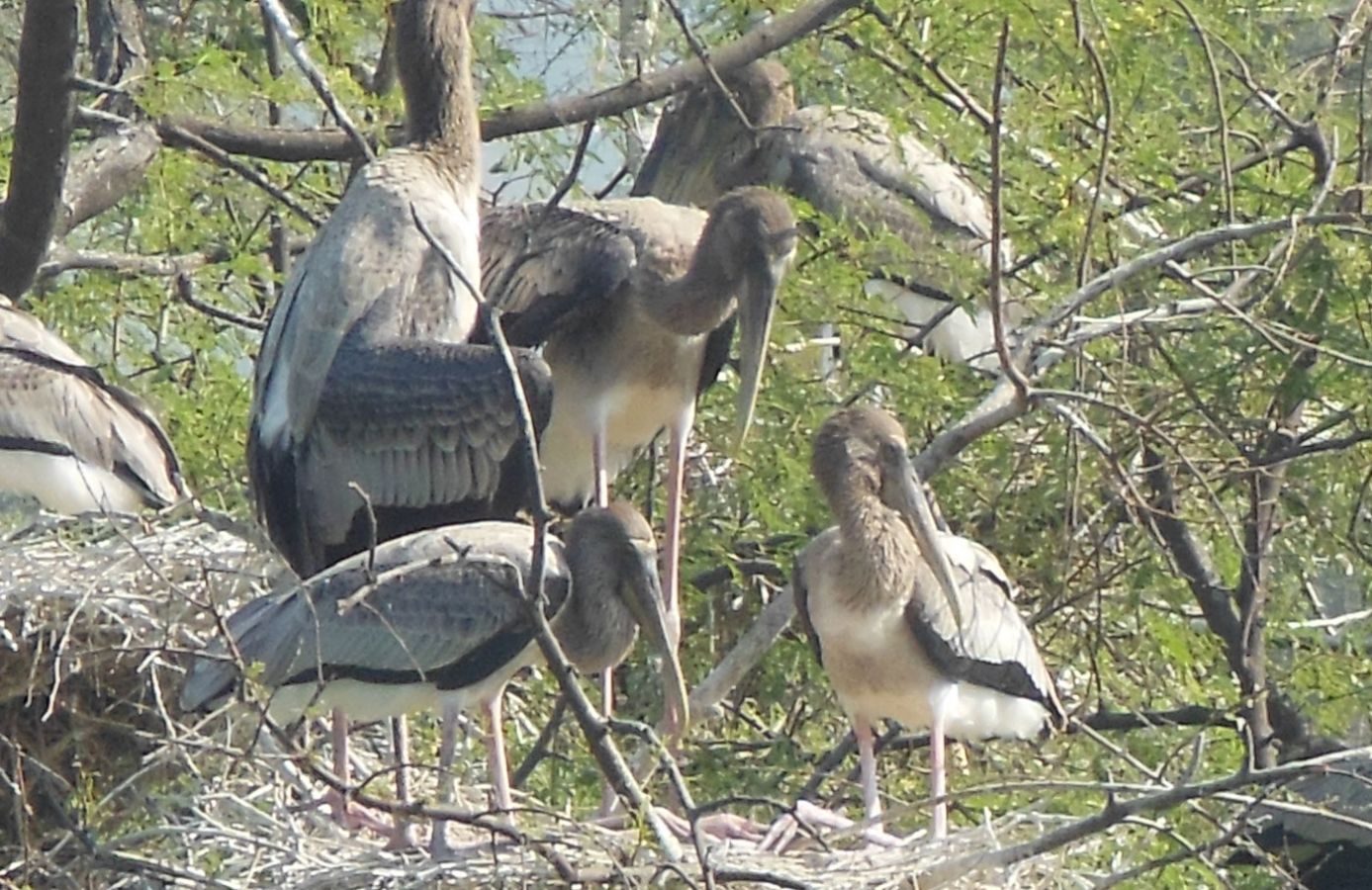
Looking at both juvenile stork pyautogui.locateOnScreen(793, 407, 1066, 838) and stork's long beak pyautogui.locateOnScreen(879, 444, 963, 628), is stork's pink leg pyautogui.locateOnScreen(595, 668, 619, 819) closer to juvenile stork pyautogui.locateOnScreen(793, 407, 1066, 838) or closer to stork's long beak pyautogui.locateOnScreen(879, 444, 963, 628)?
juvenile stork pyautogui.locateOnScreen(793, 407, 1066, 838)

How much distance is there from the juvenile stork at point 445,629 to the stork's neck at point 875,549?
1.80 feet

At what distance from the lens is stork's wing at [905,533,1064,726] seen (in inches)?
302

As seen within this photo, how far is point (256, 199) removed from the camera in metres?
10.1

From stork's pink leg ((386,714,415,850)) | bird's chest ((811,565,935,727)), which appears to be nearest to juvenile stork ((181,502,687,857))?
stork's pink leg ((386,714,415,850))

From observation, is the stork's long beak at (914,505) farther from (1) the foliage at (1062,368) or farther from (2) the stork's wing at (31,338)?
(2) the stork's wing at (31,338)

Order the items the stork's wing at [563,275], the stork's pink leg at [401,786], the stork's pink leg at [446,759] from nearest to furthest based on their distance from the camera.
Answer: the stork's pink leg at [446,759], the stork's pink leg at [401,786], the stork's wing at [563,275]

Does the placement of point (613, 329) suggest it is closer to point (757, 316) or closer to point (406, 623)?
point (757, 316)

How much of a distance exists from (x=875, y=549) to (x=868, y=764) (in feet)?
Result: 1.89

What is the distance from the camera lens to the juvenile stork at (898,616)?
301 inches

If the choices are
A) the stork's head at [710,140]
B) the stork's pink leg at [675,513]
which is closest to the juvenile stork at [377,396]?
the stork's pink leg at [675,513]

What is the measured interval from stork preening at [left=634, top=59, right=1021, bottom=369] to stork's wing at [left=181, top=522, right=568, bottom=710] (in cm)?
313

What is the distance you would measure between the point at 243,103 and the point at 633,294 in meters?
2.08

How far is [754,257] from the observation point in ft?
26.7

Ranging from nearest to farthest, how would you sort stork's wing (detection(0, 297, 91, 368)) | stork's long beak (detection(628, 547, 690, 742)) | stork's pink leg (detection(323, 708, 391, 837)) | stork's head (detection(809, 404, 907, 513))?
1. stork's long beak (detection(628, 547, 690, 742))
2. stork's pink leg (detection(323, 708, 391, 837))
3. stork's head (detection(809, 404, 907, 513))
4. stork's wing (detection(0, 297, 91, 368))
